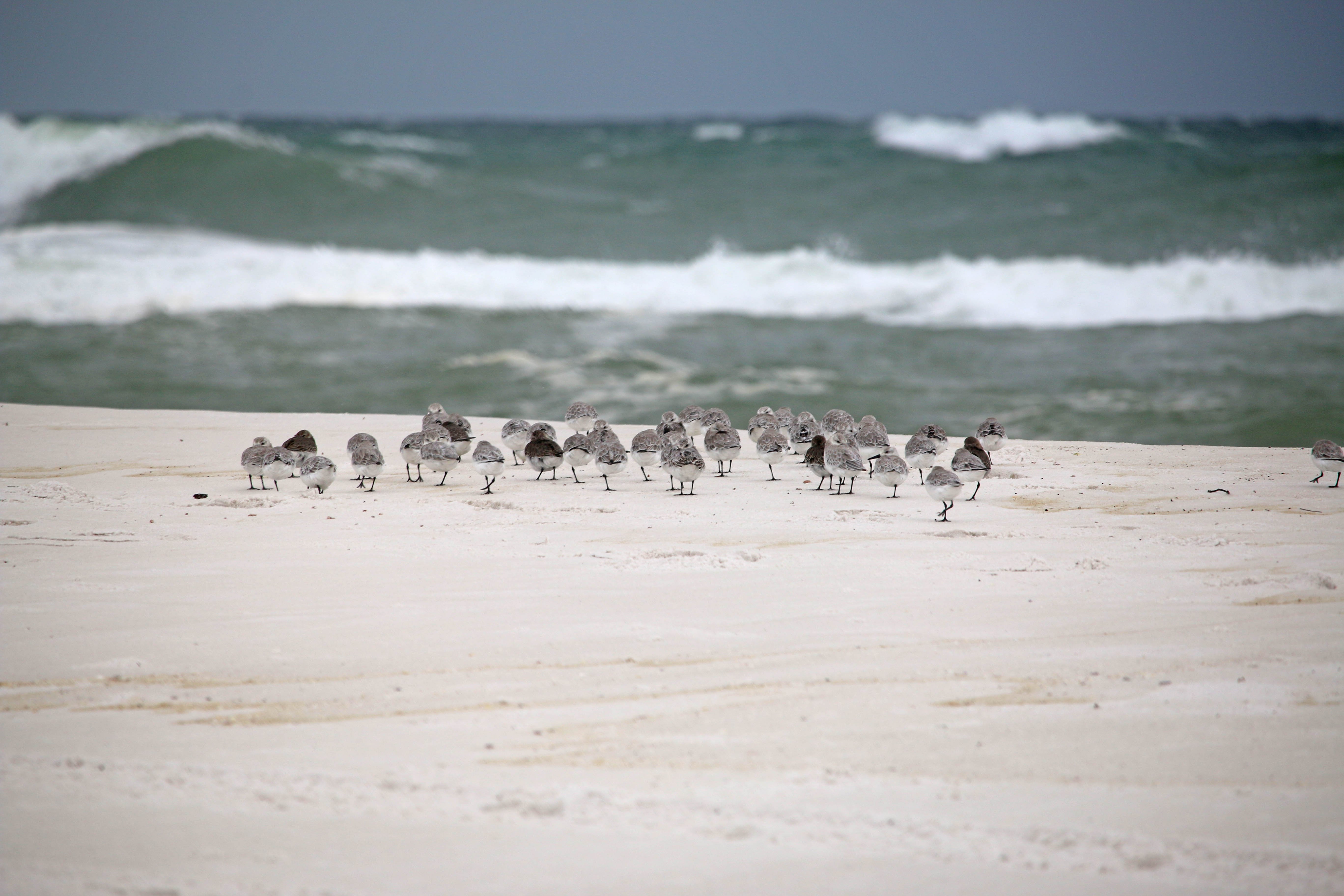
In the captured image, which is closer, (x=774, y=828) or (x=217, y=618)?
(x=774, y=828)

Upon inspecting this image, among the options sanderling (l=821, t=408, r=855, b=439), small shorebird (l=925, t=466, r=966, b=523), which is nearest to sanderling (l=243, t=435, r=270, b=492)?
sanderling (l=821, t=408, r=855, b=439)

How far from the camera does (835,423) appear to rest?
9148mm

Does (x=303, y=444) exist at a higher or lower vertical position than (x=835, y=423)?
lower

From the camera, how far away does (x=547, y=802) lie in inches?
143

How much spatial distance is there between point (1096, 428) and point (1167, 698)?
866cm

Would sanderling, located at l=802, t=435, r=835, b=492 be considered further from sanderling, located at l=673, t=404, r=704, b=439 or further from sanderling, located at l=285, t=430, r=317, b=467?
sanderling, located at l=285, t=430, r=317, b=467

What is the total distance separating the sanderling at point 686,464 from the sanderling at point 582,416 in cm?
223

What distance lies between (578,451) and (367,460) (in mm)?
1397

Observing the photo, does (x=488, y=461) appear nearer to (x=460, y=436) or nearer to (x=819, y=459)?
(x=460, y=436)

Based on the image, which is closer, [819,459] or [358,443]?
[819,459]

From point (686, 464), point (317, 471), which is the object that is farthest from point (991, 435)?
point (317, 471)

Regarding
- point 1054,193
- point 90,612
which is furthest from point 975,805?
point 1054,193

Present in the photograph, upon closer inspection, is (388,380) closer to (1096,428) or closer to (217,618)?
(1096,428)

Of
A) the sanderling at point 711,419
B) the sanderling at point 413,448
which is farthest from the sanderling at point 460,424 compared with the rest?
the sanderling at point 711,419
